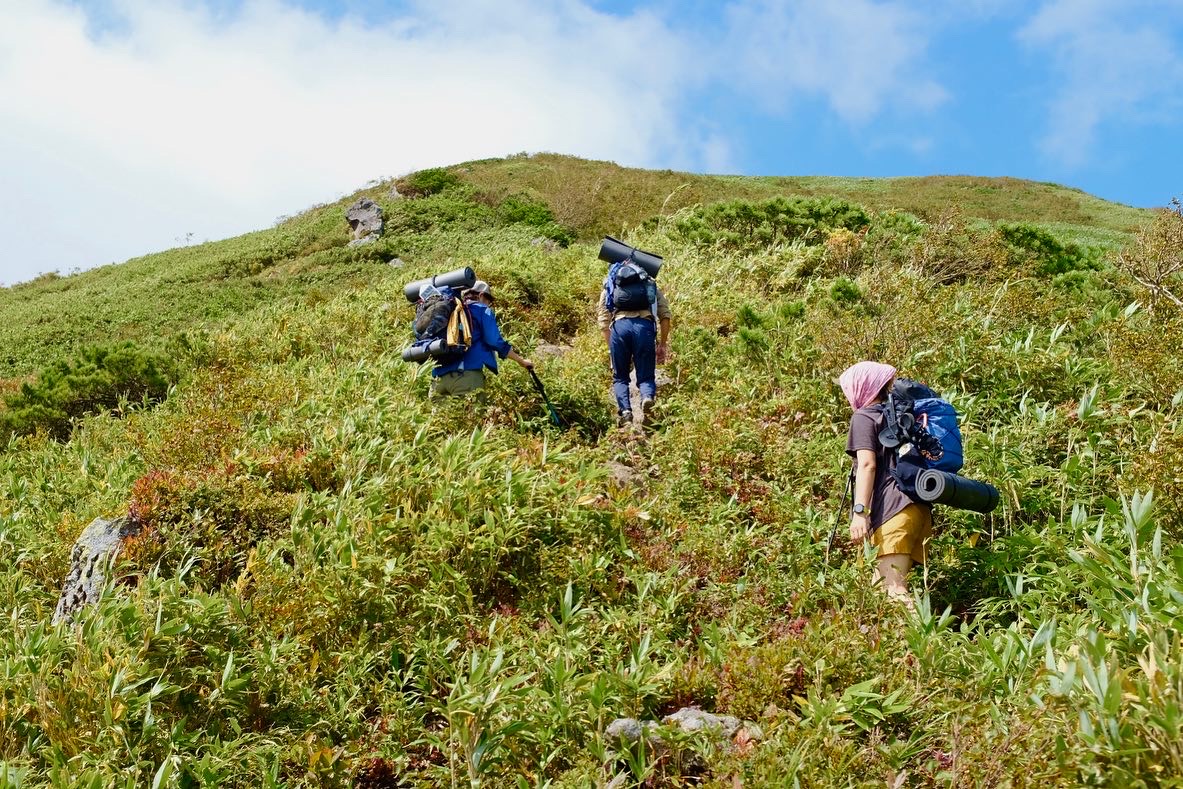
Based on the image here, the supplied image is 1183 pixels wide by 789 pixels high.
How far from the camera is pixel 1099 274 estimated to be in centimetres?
1223

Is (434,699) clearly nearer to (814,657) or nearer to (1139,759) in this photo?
(814,657)

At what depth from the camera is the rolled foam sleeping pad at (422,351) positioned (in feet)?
26.2

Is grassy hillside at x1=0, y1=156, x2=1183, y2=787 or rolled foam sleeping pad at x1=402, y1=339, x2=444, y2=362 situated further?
A: rolled foam sleeping pad at x1=402, y1=339, x2=444, y2=362

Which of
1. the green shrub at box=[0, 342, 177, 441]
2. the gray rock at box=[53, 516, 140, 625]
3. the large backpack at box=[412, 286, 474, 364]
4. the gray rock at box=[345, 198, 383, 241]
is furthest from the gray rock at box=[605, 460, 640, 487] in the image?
the gray rock at box=[345, 198, 383, 241]

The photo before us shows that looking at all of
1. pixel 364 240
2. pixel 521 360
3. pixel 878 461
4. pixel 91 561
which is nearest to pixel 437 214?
pixel 364 240

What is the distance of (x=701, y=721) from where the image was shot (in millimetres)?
4113

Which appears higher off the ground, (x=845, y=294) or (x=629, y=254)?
(x=629, y=254)

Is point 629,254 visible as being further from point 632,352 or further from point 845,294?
point 845,294

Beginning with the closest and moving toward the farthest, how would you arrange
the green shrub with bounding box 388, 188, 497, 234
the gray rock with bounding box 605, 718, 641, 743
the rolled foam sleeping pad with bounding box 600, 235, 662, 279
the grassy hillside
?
the grassy hillside → the gray rock with bounding box 605, 718, 641, 743 → the rolled foam sleeping pad with bounding box 600, 235, 662, 279 → the green shrub with bounding box 388, 188, 497, 234

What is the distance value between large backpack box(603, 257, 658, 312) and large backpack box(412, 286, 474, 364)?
153 centimetres

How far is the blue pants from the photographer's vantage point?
28.1 feet

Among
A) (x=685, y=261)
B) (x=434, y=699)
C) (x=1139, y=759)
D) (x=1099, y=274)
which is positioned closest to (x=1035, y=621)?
(x=1139, y=759)

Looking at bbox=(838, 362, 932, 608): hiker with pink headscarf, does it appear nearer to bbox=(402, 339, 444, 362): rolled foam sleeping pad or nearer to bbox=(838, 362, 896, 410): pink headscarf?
bbox=(838, 362, 896, 410): pink headscarf

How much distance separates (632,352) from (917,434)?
3821mm
